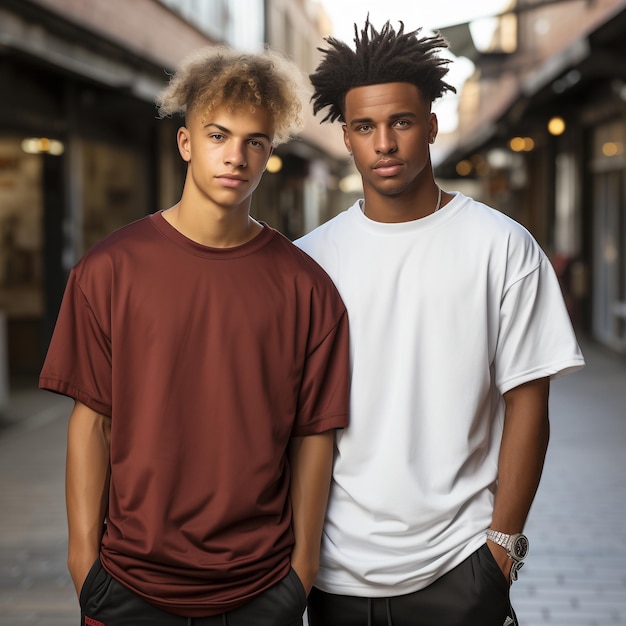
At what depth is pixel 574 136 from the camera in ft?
57.1

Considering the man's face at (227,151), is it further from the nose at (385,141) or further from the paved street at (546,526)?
the paved street at (546,526)

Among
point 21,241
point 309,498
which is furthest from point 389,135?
point 21,241

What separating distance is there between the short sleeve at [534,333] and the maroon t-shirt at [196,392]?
374 millimetres

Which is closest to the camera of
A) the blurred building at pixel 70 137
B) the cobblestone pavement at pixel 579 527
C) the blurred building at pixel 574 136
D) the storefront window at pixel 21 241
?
the cobblestone pavement at pixel 579 527

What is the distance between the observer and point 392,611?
244 cm

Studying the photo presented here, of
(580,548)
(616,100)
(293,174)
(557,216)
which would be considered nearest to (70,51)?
(580,548)

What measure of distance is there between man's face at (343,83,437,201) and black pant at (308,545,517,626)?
0.84 metres

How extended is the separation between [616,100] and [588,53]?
11.3ft

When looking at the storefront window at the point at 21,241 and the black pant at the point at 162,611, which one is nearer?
the black pant at the point at 162,611

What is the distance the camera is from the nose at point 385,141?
2.39 meters

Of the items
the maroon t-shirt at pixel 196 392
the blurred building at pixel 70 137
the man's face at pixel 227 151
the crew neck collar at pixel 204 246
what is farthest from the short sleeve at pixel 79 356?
the blurred building at pixel 70 137

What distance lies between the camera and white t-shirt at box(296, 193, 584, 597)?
93.6 inches

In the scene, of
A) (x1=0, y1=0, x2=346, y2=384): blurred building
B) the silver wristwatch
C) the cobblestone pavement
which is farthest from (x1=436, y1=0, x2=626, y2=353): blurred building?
the silver wristwatch

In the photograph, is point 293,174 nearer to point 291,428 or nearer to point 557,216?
point 557,216
